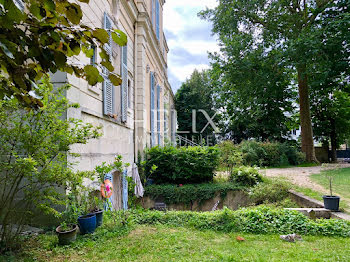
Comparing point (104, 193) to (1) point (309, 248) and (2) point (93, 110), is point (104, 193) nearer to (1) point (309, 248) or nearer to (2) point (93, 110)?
(2) point (93, 110)

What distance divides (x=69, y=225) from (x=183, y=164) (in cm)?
595

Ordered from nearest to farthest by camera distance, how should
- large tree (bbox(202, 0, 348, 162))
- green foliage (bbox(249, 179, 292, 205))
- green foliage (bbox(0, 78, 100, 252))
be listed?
green foliage (bbox(0, 78, 100, 252)), green foliage (bbox(249, 179, 292, 205)), large tree (bbox(202, 0, 348, 162))

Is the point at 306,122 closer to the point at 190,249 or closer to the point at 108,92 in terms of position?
the point at 108,92

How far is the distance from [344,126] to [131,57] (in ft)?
57.1

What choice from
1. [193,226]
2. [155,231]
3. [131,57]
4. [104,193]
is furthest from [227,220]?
[131,57]

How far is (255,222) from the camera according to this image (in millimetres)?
4230

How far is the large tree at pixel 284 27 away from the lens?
1123cm

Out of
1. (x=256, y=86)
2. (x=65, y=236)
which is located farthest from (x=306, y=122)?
(x=65, y=236)

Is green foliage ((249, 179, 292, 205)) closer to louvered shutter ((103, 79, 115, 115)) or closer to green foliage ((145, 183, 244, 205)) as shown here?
green foliage ((145, 183, 244, 205))

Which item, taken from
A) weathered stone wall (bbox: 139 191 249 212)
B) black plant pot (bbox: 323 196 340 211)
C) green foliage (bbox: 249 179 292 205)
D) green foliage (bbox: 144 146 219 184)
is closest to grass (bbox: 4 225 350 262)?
black plant pot (bbox: 323 196 340 211)

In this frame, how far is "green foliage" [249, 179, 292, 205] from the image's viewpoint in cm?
690

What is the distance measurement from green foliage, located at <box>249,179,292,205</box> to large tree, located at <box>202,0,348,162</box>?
21.6 ft

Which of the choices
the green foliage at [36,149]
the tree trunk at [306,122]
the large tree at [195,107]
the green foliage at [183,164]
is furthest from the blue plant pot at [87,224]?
the large tree at [195,107]

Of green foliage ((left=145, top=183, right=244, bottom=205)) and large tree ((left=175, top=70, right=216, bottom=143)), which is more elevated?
large tree ((left=175, top=70, right=216, bottom=143))
